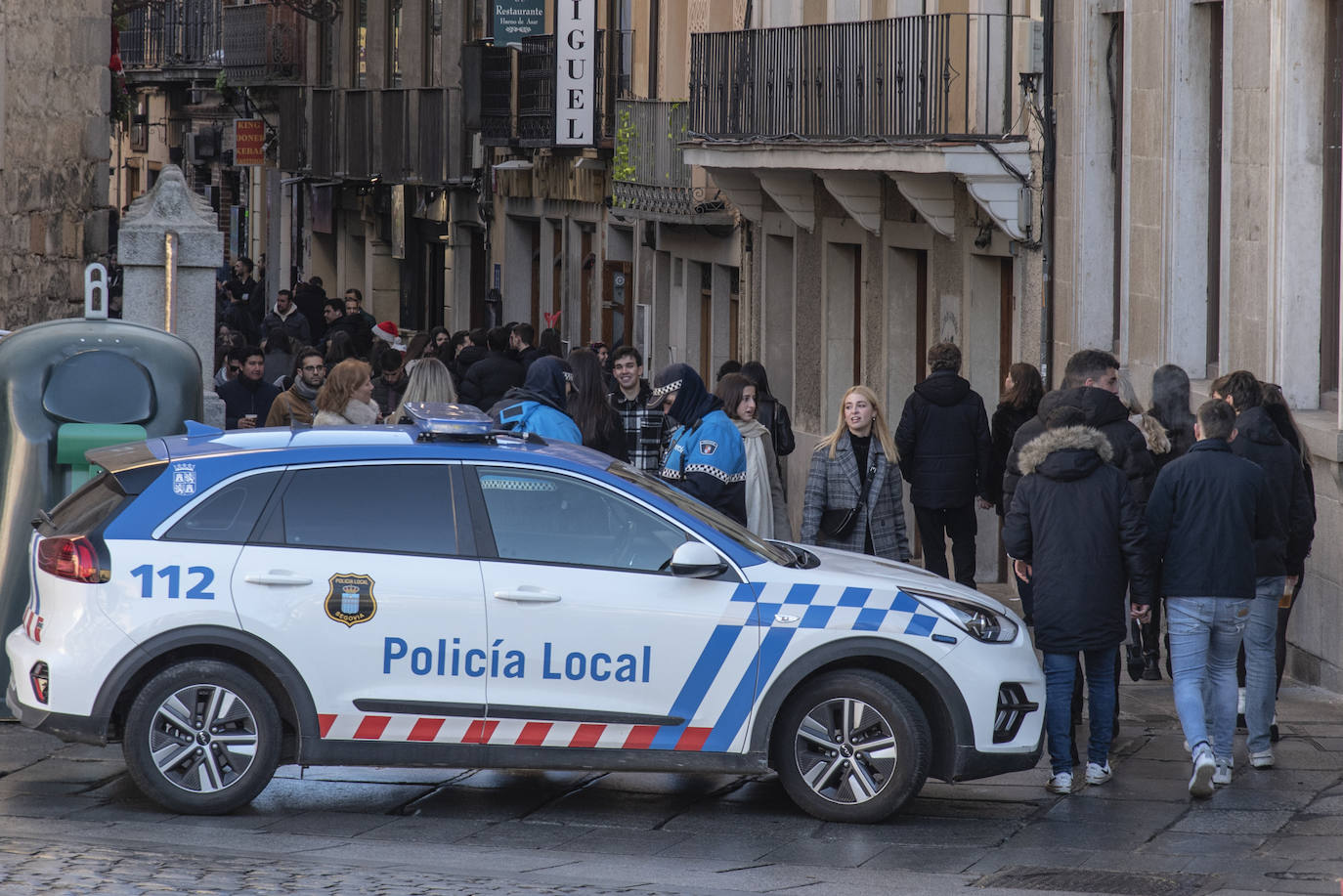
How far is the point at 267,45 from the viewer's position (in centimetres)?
4281

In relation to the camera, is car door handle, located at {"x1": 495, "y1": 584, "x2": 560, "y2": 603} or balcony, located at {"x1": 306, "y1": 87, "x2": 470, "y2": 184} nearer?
car door handle, located at {"x1": 495, "y1": 584, "x2": 560, "y2": 603}

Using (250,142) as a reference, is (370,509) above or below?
below

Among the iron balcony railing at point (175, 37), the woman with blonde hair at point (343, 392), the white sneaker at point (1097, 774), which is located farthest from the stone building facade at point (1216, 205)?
the iron balcony railing at point (175, 37)

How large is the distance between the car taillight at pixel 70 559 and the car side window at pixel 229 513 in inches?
11.8

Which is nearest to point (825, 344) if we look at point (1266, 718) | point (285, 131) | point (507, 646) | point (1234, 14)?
point (1234, 14)

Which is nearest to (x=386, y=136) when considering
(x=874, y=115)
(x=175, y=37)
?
(x=175, y=37)

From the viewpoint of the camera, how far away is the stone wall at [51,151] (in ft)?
58.9

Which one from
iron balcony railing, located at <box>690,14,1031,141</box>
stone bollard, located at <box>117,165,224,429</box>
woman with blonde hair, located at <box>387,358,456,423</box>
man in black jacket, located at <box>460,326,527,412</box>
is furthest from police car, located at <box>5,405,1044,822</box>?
iron balcony railing, located at <box>690,14,1031,141</box>

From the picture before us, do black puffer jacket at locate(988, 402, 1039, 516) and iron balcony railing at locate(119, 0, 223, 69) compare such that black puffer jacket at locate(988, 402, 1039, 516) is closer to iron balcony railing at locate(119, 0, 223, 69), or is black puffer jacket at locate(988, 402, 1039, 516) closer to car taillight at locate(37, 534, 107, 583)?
car taillight at locate(37, 534, 107, 583)

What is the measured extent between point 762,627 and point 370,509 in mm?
1613

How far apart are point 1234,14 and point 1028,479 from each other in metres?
5.36

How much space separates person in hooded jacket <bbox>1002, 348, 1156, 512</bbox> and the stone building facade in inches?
53.2

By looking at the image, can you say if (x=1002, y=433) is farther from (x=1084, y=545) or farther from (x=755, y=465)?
(x=1084, y=545)

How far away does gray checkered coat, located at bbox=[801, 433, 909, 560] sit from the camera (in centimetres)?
1157
